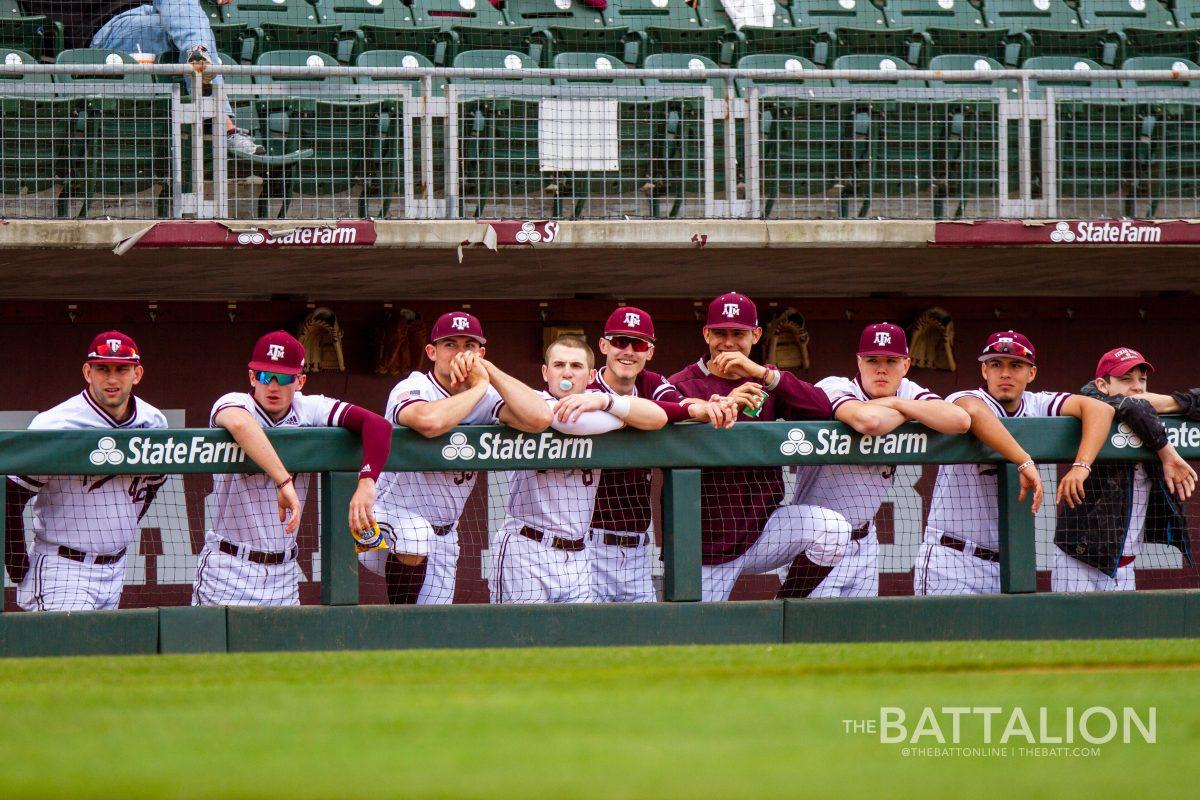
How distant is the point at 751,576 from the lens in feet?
19.8

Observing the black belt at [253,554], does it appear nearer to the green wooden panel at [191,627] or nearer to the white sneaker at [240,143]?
the green wooden panel at [191,627]

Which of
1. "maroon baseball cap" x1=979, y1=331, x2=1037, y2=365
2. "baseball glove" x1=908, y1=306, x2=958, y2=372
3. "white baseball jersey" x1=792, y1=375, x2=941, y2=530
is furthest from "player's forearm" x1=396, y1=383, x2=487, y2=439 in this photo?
"baseball glove" x1=908, y1=306, x2=958, y2=372

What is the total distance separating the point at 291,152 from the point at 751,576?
425cm

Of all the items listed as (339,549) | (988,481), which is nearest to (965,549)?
(988,481)

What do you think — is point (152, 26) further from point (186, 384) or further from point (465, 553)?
point (465, 553)

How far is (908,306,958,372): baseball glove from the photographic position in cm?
1070

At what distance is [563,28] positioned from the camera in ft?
33.5

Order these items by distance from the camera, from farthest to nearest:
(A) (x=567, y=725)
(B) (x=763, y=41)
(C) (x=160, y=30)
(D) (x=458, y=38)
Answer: (B) (x=763, y=41), (D) (x=458, y=38), (C) (x=160, y=30), (A) (x=567, y=725)

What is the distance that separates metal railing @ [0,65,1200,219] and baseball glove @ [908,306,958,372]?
1594mm

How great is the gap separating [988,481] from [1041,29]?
6167 mm

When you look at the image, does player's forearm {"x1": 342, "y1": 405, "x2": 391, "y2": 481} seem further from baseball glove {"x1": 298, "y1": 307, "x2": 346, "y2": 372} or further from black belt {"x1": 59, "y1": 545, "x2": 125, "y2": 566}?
baseball glove {"x1": 298, "y1": 307, "x2": 346, "y2": 372}

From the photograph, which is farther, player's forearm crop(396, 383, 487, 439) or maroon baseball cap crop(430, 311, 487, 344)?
maroon baseball cap crop(430, 311, 487, 344)

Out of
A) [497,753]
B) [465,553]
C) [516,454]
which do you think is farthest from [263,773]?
[465,553]

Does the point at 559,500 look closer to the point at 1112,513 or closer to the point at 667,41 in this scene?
the point at 1112,513
